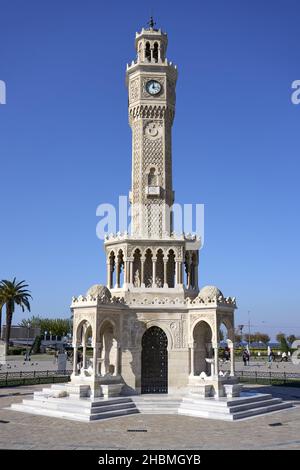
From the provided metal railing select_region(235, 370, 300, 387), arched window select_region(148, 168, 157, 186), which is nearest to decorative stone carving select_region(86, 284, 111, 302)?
arched window select_region(148, 168, 157, 186)

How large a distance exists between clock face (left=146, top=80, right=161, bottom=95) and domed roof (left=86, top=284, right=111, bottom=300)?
14.0 metres

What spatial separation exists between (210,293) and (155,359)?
554 centimetres

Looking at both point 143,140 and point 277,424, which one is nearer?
point 277,424

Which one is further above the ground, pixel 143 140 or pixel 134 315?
pixel 143 140

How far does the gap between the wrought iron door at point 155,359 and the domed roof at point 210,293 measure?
11.9ft

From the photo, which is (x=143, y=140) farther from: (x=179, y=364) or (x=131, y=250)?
(x=179, y=364)

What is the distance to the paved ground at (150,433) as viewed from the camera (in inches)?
635

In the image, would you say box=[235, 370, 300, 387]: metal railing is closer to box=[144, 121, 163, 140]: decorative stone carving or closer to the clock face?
box=[144, 121, 163, 140]: decorative stone carving

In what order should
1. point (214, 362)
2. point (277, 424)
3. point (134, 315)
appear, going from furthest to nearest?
1. point (134, 315)
2. point (214, 362)
3. point (277, 424)

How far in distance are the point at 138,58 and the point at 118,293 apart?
16.4 metres

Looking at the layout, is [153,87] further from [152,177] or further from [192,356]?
[192,356]

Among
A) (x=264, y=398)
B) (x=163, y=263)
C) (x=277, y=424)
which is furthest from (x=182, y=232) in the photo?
(x=277, y=424)

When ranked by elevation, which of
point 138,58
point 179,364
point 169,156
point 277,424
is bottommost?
point 277,424

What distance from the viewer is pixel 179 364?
26.4 metres
